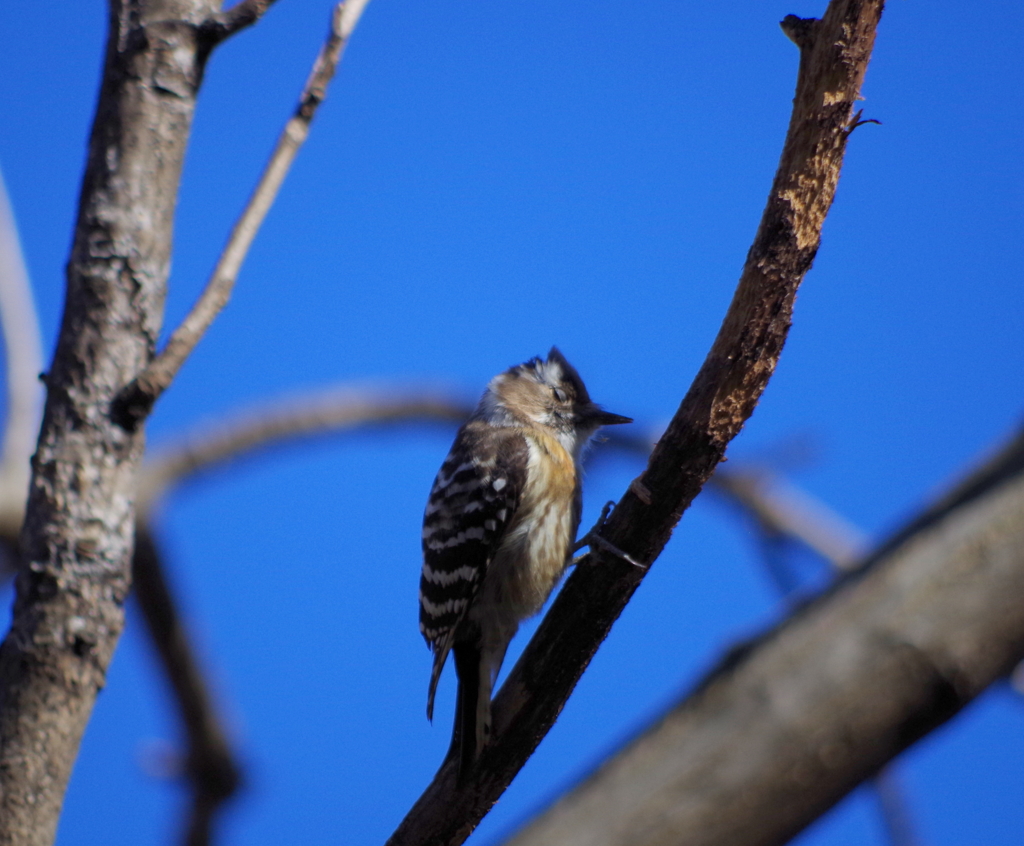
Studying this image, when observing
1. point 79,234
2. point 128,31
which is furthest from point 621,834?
point 128,31

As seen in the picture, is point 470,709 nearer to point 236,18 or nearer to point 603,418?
point 603,418

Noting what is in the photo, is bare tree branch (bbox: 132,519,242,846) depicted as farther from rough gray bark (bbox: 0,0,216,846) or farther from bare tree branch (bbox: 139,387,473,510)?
rough gray bark (bbox: 0,0,216,846)

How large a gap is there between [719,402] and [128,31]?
2455 millimetres

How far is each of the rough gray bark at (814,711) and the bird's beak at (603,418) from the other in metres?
3.69

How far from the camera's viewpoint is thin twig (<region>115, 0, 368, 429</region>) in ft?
9.76

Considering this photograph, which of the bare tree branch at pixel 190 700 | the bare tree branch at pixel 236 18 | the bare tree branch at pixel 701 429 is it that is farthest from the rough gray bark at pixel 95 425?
the bare tree branch at pixel 190 700

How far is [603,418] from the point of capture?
5.46 metres

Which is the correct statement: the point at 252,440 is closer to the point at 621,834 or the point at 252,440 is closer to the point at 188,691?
the point at 188,691

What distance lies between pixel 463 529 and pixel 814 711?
128 inches

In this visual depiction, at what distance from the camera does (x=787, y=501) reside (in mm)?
6152

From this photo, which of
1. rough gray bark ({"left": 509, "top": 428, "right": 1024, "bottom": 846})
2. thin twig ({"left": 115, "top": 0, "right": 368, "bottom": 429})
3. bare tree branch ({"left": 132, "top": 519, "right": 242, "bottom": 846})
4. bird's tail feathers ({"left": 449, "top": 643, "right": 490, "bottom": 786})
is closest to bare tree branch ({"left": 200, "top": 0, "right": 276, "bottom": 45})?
thin twig ({"left": 115, "top": 0, "right": 368, "bottom": 429})

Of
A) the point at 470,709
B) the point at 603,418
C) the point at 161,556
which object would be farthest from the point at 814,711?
the point at 161,556

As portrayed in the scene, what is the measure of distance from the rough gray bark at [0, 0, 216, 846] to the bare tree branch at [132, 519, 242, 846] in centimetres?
213

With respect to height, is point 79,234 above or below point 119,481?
above
